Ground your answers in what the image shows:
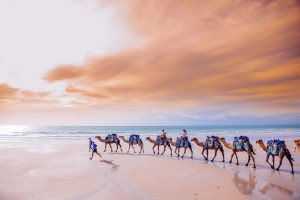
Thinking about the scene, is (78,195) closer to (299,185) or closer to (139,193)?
(139,193)

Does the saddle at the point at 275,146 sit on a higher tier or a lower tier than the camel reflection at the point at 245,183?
higher

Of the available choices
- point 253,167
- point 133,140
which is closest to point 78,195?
point 253,167

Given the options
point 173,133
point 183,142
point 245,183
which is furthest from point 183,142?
point 173,133

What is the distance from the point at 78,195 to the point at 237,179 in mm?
7119

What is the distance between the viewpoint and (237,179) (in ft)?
43.1

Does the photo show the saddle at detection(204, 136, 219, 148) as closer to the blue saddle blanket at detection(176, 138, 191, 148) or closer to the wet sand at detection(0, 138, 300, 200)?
the wet sand at detection(0, 138, 300, 200)

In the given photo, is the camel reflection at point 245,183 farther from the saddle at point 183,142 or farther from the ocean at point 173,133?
the ocean at point 173,133

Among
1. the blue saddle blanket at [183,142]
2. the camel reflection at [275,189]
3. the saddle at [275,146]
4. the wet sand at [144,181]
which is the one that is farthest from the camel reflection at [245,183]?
the blue saddle blanket at [183,142]

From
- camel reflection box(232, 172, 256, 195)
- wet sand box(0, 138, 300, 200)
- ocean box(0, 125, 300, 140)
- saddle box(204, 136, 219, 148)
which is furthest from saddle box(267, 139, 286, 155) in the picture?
ocean box(0, 125, 300, 140)

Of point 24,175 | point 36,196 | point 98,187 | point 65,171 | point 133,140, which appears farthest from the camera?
point 133,140

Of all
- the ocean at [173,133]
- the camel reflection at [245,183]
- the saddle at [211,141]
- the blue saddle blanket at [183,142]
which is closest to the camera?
the camel reflection at [245,183]

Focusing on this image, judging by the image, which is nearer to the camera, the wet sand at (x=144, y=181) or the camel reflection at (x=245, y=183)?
the wet sand at (x=144, y=181)

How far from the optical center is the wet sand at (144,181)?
34.4 feet

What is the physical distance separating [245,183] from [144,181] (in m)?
4.33
